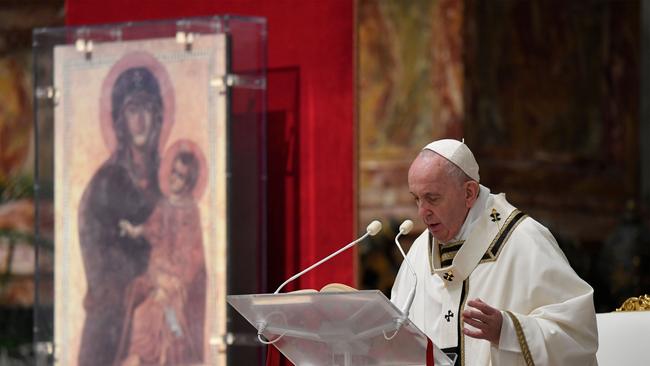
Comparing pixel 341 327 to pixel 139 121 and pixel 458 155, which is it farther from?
pixel 139 121

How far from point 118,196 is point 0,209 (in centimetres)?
690

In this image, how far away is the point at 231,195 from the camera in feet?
28.3

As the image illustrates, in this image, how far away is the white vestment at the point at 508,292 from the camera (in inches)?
223

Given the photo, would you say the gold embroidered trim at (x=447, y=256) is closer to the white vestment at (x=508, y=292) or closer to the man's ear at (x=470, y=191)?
the white vestment at (x=508, y=292)

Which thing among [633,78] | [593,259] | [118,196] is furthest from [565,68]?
[118,196]

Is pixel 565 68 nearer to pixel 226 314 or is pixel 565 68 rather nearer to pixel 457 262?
pixel 226 314

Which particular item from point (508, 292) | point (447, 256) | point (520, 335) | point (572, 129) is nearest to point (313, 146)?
point (447, 256)

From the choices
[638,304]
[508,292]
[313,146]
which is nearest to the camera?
[508,292]

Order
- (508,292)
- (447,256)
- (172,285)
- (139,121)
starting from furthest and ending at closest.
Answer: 1. (139,121)
2. (172,285)
3. (447,256)
4. (508,292)

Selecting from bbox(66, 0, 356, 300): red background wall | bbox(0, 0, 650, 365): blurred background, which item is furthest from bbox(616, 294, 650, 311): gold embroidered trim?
bbox(0, 0, 650, 365): blurred background

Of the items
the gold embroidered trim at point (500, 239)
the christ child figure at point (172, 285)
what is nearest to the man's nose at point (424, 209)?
the gold embroidered trim at point (500, 239)

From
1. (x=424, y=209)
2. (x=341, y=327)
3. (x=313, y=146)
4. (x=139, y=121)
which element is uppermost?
(x=139, y=121)

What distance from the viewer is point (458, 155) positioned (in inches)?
237

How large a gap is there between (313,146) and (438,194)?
3151mm
